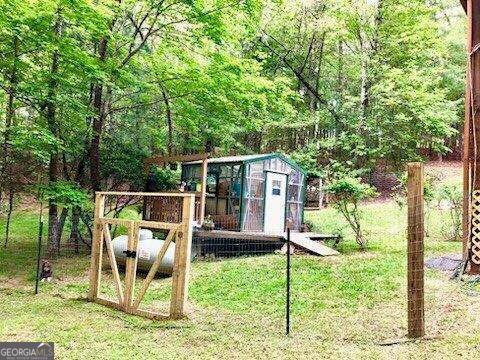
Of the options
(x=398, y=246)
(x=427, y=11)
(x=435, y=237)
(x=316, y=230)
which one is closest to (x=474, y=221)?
(x=398, y=246)

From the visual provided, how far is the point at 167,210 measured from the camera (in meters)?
13.4

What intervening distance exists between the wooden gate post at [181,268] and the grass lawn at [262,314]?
255 millimetres

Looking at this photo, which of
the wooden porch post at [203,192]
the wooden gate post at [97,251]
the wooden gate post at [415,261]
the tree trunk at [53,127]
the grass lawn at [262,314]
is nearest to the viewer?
the grass lawn at [262,314]

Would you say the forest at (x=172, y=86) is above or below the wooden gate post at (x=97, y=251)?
above

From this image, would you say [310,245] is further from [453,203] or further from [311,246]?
[453,203]

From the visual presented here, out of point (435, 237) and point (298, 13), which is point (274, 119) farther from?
point (435, 237)

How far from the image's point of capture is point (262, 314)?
269 inches

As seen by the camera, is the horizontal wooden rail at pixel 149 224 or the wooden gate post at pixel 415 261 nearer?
the wooden gate post at pixel 415 261

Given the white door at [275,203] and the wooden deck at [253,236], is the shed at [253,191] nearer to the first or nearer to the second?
the white door at [275,203]

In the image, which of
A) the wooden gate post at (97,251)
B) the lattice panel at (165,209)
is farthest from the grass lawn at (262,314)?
the lattice panel at (165,209)

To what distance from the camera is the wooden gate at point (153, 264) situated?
6.52m

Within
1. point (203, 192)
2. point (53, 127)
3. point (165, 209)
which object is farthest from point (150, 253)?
point (53, 127)

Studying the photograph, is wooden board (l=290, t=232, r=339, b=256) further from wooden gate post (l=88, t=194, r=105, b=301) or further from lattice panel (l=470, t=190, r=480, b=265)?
wooden gate post (l=88, t=194, r=105, b=301)

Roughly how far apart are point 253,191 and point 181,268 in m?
6.85
